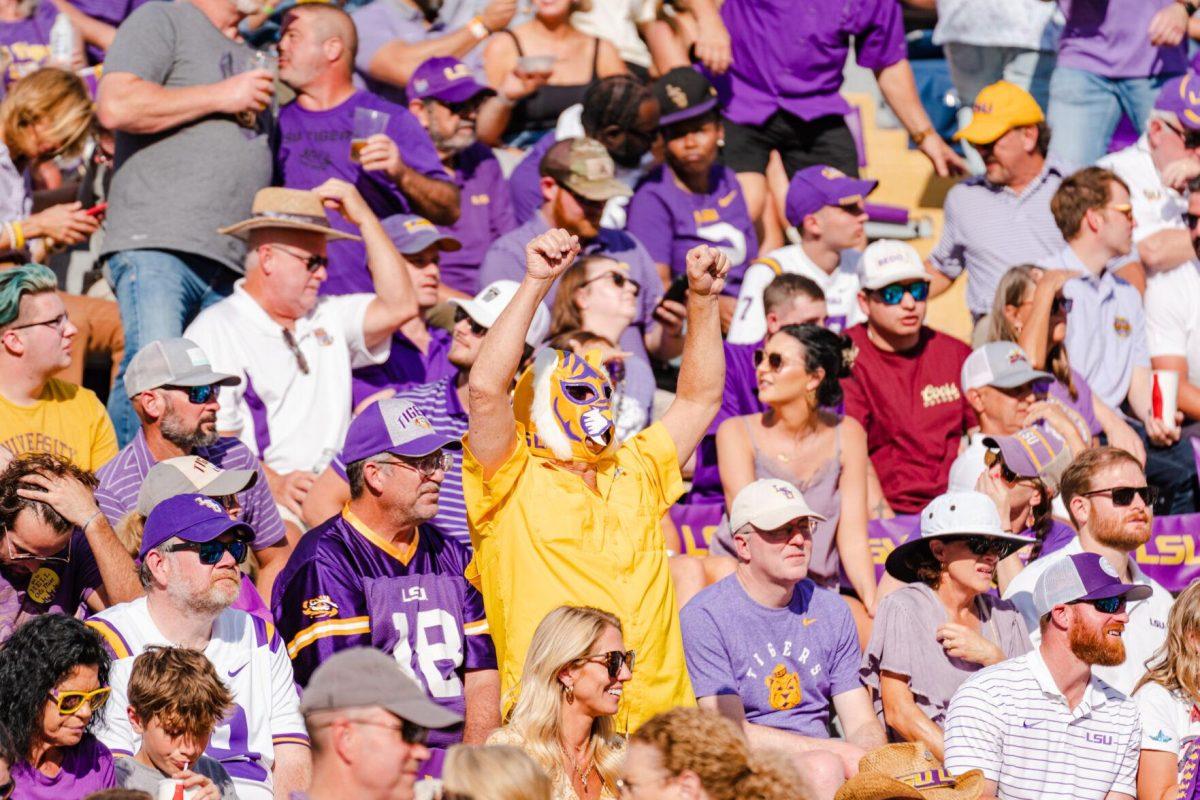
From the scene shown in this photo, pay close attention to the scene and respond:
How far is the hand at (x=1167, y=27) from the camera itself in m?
11.4

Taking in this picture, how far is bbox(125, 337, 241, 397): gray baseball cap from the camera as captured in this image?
24.4 ft

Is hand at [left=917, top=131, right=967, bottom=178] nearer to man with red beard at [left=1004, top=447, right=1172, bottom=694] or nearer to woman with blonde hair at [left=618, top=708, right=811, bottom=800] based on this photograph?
man with red beard at [left=1004, top=447, right=1172, bottom=694]

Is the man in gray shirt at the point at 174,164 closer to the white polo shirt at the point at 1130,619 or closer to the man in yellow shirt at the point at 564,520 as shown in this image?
the man in yellow shirt at the point at 564,520

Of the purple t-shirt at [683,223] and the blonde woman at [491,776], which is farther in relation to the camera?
the purple t-shirt at [683,223]

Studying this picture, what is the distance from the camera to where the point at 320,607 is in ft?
21.2

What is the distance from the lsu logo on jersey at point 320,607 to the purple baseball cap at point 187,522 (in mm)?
328

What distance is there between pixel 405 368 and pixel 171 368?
78.4 inches

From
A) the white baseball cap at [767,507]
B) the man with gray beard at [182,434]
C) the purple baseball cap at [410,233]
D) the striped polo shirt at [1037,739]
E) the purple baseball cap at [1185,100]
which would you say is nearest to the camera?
the striped polo shirt at [1037,739]

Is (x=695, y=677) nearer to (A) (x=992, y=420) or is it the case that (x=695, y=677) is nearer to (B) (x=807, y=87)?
(A) (x=992, y=420)

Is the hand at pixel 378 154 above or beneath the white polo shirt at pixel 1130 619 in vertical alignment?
above

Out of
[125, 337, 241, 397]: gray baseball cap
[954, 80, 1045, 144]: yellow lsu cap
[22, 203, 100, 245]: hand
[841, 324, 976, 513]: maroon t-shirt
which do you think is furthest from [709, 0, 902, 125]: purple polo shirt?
[125, 337, 241, 397]: gray baseball cap

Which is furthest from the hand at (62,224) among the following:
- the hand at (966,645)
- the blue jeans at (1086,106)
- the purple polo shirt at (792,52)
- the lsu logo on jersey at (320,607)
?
the blue jeans at (1086,106)

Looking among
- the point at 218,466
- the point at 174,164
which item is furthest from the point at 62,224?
the point at 218,466

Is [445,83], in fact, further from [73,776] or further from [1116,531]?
[73,776]
